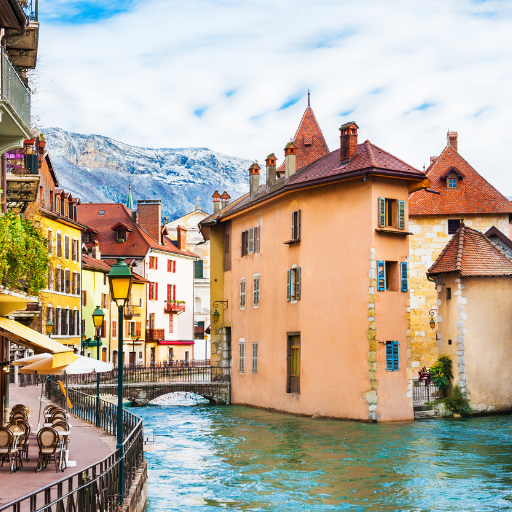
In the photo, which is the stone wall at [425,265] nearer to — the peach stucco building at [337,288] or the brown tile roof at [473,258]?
the brown tile roof at [473,258]

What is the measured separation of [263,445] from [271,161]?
18500mm

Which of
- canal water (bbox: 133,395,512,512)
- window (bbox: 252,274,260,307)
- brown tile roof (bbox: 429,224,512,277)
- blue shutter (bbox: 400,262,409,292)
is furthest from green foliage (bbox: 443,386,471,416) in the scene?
window (bbox: 252,274,260,307)

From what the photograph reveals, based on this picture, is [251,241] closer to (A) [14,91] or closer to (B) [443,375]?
(B) [443,375]

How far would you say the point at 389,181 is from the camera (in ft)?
99.2

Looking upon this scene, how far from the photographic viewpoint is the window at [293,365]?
3309 centimetres

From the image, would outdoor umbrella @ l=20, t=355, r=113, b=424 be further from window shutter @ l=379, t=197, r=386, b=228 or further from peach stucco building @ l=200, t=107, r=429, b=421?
window shutter @ l=379, t=197, r=386, b=228

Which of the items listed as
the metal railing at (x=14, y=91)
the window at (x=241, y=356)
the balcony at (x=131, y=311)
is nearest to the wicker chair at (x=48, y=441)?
the metal railing at (x=14, y=91)

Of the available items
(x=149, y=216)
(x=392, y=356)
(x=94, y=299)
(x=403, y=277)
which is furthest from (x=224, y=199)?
(x=392, y=356)

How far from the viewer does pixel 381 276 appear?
2967 cm

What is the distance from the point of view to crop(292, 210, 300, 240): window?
109 feet

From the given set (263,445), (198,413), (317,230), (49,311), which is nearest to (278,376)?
(198,413)

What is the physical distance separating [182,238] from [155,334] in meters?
11.5

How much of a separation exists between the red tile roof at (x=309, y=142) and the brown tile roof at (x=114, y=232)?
24.0 metres

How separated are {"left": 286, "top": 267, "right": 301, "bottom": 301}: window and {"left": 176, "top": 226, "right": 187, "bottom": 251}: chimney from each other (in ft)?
126
